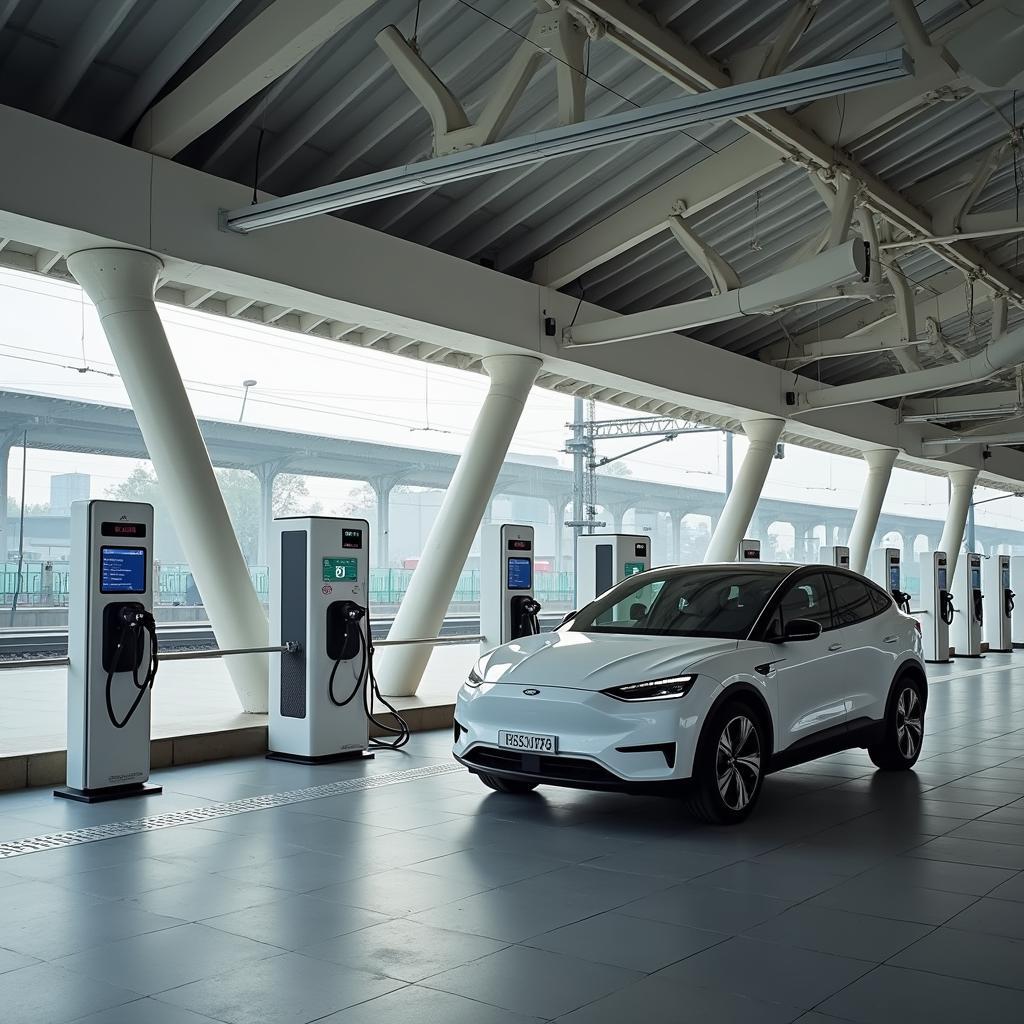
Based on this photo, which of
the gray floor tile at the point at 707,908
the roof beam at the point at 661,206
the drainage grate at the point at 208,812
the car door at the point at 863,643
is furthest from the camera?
the roof beam at the point at 661,206

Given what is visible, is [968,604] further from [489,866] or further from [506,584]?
[489,866]

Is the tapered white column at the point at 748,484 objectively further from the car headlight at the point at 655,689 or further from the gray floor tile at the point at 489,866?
the gray floor tile at the point at 489,866

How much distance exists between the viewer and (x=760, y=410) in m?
16.8

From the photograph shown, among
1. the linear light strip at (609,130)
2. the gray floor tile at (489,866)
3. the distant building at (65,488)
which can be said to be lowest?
the gray floor tile at (489,866)

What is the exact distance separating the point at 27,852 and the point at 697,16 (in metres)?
7.66

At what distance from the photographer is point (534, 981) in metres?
3.72

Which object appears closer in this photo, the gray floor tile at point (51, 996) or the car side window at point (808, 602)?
the gray floor tile at point (51, 996)

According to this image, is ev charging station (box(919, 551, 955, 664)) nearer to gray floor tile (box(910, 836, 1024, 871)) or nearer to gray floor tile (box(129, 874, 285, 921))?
gray floor tile (box(910, 836, 1024, 871))

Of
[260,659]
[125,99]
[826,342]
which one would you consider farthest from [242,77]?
[826,342]

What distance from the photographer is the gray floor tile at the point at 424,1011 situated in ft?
11.1

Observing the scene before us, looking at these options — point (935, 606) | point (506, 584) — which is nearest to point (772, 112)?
point (506, 584)

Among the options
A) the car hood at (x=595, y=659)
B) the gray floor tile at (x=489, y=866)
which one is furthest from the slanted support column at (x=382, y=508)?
the gray floor tile at (x=489, y=866)

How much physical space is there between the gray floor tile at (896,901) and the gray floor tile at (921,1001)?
2.40 ft

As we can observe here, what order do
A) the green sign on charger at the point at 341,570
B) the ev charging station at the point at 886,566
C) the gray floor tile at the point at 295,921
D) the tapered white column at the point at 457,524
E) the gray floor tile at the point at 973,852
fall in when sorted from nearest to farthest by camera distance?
the gray floor tile at the point at 295,921
the gray floor tile at the point at 973,852
the green sign on charger at the point at 341,570
the tapered white column at the point at 457,524
the ev charging station at the point at 886,566
